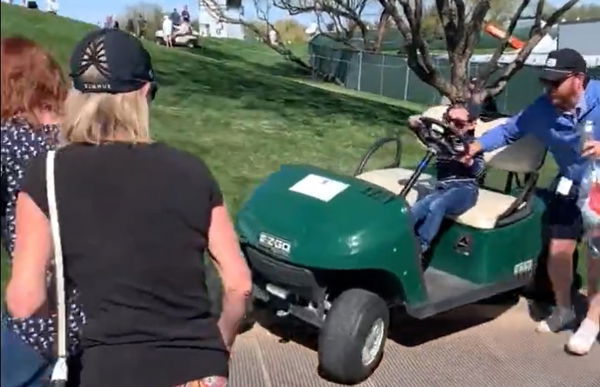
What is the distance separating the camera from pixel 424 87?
24.1m

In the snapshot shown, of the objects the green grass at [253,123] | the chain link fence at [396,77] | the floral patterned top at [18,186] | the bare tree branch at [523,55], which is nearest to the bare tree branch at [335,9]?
the chain link fence at [396,77]

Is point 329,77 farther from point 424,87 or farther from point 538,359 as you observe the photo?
point 538,359

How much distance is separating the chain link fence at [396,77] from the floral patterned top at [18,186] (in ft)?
54.2

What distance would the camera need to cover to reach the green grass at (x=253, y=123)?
7.68m

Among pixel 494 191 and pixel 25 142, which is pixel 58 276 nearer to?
pixel 25 142

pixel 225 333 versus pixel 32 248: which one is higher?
pixel 32 248

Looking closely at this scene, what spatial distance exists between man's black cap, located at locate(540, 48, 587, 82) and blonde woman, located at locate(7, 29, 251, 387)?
302 cm

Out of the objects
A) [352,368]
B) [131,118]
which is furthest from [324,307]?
[131,118]

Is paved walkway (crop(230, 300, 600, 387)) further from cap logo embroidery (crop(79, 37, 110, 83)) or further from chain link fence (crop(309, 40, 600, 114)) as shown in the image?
chain link fence (crop(309, 40, 600, 114))

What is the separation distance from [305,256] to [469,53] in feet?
45.1

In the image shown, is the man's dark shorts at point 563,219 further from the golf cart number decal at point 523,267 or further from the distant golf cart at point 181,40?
the distant golf cart at point 181,40

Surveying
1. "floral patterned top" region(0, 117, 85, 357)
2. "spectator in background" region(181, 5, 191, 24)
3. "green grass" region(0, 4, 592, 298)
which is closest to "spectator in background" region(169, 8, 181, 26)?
"spectator in background" region(181, 5, 191, 24)

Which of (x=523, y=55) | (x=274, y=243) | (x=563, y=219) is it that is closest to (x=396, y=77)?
(x=523, y=55)

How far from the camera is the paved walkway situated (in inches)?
180
